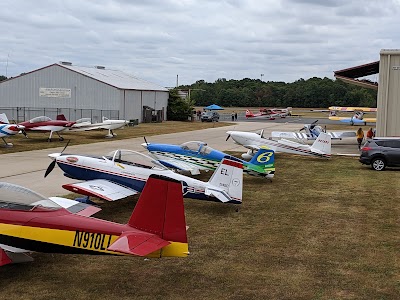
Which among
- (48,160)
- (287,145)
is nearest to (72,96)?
(48,160)

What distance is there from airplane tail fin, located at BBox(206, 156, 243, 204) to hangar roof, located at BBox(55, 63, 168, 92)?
38.1 m

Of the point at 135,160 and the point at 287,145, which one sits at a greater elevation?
the point at 135,160

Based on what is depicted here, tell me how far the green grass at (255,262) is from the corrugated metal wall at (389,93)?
12005 mm

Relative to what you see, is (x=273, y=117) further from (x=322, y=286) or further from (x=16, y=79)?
(x=322, y=286)

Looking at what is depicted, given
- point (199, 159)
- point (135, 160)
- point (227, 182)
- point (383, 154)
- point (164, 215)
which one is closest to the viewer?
point (164, 215)

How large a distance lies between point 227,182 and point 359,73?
80.5 ft

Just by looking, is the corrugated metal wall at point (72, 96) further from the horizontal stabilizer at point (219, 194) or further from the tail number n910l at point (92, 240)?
the tail number n910l at point (92, 240)

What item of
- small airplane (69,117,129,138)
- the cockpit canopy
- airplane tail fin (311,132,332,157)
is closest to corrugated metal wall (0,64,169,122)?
small airplane (69,117,129,138)

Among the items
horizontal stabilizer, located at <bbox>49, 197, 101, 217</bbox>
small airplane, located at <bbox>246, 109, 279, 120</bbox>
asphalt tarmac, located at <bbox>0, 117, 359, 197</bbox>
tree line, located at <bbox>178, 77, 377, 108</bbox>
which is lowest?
asphalt tarmac, located at <bbox>0, 117, 359, 197</bbox>

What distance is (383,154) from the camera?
68.0 ft

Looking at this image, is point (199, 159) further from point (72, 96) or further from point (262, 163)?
point (72, 96)

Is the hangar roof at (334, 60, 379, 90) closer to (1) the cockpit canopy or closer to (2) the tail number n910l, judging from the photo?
(1) the cockpit canopy

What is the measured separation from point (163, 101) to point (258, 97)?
80.2m

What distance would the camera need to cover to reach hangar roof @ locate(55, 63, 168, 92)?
5025cm
